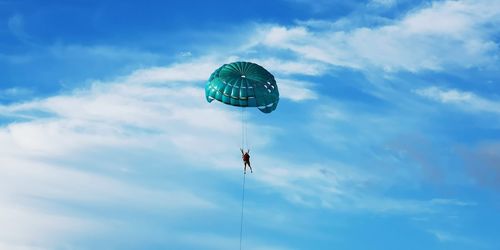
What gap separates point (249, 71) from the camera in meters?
133

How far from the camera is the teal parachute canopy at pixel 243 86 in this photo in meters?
132

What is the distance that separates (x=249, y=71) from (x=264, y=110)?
4465 millimetres

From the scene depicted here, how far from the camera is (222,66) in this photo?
134 metres

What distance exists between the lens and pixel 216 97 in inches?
5207

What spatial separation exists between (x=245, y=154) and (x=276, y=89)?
7828 millimetres

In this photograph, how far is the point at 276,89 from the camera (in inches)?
5276

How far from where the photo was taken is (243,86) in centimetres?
13188

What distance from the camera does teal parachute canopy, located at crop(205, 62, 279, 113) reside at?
13175cm

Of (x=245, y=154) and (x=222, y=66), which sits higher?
(x=222, y=66)

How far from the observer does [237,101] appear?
13175 centimetres

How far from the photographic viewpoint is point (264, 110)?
A: 438ft

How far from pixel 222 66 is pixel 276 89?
6286mm
